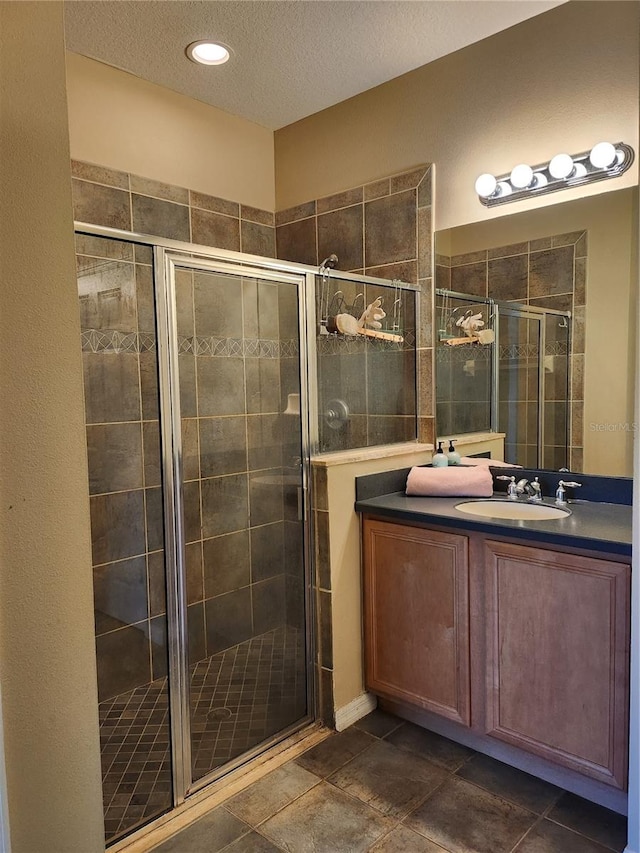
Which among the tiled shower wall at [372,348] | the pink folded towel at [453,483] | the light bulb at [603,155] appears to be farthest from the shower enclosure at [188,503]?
the light bulb at [603,155]

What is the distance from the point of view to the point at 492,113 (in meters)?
2.35

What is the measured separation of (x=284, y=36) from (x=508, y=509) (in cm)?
202

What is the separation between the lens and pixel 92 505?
2029 mm

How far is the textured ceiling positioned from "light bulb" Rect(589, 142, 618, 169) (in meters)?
0.57

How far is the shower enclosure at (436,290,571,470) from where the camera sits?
7.43 ft

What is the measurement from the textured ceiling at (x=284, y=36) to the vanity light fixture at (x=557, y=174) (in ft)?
1.79

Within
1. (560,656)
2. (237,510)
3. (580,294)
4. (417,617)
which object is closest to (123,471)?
(237,510)

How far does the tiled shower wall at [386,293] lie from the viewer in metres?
2.46

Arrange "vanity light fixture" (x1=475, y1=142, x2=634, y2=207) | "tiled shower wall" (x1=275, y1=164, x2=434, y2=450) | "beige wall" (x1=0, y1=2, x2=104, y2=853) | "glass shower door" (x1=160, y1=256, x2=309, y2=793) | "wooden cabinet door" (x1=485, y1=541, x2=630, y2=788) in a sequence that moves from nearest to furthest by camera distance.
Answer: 1. "beige wall" (x1=0, y1=2, x2=104, y2=853)
2. "wooden cabinet door" (x1=485, y1=541, x2=630, y2=788)
3. "glass shower door" (x1=160, y1=256, x2=309, y2=793)
4. "vanity light fixture" (x1=475, y1=142, x2=634, y2=207)
5. "tiled shower wall" (x1=275, y1=164, x2=434, y2=450)

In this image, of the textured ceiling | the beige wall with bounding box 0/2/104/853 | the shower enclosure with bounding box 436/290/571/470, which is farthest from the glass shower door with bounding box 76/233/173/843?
the shower enclosure with bounding box 436/290/571/470

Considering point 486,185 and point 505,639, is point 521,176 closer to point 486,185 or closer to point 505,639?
point 486,185

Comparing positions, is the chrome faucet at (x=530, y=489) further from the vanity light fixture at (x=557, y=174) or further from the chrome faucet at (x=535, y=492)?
the vanity light fixture at (x=557, y=174)

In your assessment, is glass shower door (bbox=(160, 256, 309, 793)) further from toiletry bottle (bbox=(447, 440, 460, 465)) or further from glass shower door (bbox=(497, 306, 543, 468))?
glass shower door (bbox=(497, 306, 543, 468))

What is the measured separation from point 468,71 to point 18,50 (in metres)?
2.06
